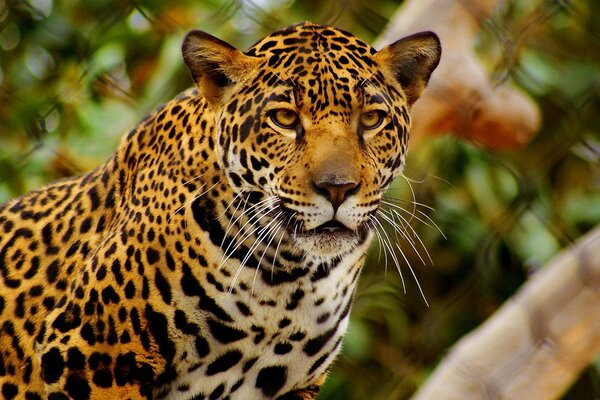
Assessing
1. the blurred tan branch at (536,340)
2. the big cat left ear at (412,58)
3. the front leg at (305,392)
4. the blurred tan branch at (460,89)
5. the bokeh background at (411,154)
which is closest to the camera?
the blurred tan branch at (536,340)

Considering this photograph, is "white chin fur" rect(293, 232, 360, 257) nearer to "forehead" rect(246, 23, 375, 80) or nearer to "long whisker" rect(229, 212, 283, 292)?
"long whisker" rect(229, 212, 283, 292)

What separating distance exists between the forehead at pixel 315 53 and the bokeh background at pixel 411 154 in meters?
0.24

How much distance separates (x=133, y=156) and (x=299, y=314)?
476 millimetres

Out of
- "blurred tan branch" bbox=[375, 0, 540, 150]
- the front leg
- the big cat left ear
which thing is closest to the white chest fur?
the front leg

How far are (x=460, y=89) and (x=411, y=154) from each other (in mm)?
672

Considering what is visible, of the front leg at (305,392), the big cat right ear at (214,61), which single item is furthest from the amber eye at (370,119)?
the front leg at (305,392)

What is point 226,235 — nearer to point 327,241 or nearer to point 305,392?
point 327,241

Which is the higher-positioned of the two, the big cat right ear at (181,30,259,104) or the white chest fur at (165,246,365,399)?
the big cat right ear at (181,30,259,104)

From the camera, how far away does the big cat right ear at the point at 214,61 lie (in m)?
2.14

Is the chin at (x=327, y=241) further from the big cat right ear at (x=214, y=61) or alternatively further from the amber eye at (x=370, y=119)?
the big cat right ear at (x=214, y=61)

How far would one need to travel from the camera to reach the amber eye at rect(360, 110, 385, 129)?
2135 millimetres

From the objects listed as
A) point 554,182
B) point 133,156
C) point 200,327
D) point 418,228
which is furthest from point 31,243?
point 554,182

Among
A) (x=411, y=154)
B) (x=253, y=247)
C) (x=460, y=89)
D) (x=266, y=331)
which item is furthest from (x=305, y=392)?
(x=411, y=154)

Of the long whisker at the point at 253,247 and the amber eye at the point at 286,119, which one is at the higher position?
the amber eye at the point at 286,119
